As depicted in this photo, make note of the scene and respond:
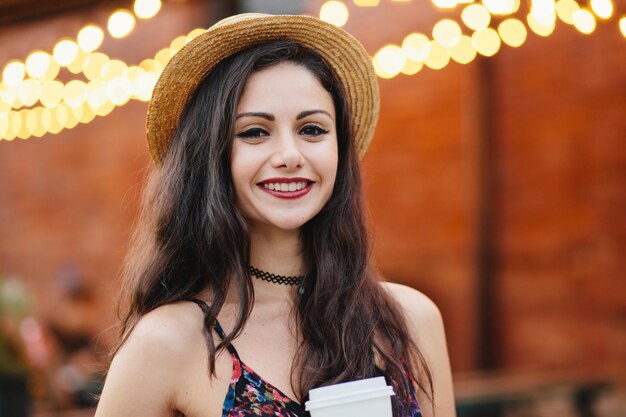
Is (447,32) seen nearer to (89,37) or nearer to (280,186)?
(89,37)

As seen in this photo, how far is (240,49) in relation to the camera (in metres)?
2.26

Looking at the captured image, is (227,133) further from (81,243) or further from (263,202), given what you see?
(81,243)

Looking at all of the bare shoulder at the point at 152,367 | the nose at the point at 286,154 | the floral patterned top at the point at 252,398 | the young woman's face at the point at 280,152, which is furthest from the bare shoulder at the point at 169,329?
the nose at the point at 286,154

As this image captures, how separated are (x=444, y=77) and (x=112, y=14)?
3266 mm

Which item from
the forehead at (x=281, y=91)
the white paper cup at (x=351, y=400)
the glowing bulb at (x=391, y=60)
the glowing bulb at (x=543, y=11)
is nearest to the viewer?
the white paper cup at (x=351, y=400)

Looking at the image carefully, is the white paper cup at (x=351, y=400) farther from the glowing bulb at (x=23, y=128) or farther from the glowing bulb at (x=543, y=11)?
the glowing bulb at (x=23, y=128)

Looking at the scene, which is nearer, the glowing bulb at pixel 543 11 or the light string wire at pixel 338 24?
the glowing bulb at pixel 543 11

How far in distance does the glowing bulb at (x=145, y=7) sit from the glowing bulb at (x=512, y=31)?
2.07 meters

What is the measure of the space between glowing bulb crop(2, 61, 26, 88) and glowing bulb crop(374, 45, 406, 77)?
2.20 metres

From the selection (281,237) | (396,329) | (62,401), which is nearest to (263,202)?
(281,237)

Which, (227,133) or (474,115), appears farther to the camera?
(474,115)

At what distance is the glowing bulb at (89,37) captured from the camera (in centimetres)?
431

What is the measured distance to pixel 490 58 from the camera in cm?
647

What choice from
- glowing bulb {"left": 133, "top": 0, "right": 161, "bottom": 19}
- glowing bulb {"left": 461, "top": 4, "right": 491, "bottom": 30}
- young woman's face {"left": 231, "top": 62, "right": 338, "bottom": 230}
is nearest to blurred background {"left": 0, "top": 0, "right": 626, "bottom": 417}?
glowing bulb {"left": 461, "top": 4, "right": 491, "bottom": 30}
